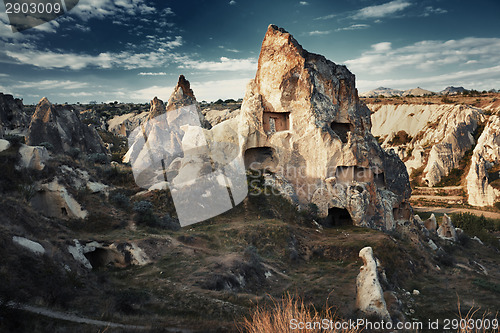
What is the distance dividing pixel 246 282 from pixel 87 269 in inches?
209

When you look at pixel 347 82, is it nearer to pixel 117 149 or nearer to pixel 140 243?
pixel 140 243

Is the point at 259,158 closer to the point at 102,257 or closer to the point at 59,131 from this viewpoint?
the point at 102,257

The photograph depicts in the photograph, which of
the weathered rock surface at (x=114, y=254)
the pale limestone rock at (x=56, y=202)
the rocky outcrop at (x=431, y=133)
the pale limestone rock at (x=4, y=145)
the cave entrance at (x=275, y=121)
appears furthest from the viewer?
the rocky outcrop at (x=431, y=133)

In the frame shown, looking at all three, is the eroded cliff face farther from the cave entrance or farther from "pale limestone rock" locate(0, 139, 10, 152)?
"pale limestone rock" locate(0, 139, 10, 152)

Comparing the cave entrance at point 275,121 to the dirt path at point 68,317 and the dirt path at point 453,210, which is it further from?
the dirt path at point 453,210

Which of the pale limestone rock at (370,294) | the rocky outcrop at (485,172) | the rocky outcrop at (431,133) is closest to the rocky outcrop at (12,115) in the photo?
the pale limestone rock at (370,294)

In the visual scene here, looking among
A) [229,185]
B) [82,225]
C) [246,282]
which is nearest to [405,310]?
[246,282]

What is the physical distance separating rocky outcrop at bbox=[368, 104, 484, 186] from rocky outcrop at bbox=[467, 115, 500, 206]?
17.4 ft

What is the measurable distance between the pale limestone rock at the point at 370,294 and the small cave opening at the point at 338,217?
10.8 m

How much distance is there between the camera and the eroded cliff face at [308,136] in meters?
20.0

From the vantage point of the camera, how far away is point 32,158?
14391 mm

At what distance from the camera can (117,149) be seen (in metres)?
44.5

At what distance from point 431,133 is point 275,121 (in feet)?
186

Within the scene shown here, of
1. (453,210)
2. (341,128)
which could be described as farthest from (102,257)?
(453,210)
